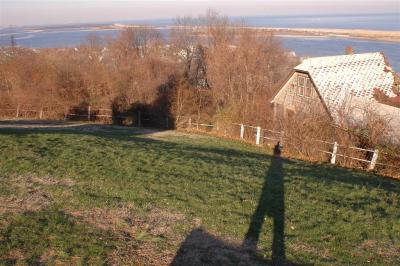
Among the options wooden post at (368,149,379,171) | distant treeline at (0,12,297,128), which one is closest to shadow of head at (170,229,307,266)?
wooden post at (368,149,379,171)

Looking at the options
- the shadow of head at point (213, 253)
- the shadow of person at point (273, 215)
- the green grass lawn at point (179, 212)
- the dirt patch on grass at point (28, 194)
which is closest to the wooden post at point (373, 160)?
the green grass lawn at point (179, 212)

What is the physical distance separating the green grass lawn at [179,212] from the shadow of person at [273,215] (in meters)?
0.02

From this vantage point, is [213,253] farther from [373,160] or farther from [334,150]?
[334,150]

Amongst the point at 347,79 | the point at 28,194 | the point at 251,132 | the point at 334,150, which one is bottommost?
the point at 251,132

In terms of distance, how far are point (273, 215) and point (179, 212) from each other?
7.62 feet

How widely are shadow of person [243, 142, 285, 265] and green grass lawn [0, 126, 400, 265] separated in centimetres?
2

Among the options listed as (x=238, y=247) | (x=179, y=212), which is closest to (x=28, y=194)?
(x=179, y=212)

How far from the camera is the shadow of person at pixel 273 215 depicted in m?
8.02

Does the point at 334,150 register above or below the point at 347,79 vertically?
below

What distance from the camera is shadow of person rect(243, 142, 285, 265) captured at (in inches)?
316

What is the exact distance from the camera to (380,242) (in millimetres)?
8383

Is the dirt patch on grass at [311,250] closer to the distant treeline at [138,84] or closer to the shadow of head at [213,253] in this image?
the shadow of head at [213,253]

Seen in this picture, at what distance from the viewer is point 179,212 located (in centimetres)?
946

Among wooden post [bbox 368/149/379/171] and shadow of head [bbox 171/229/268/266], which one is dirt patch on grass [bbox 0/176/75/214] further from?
wooden post [bbox 368/149/379/171]
